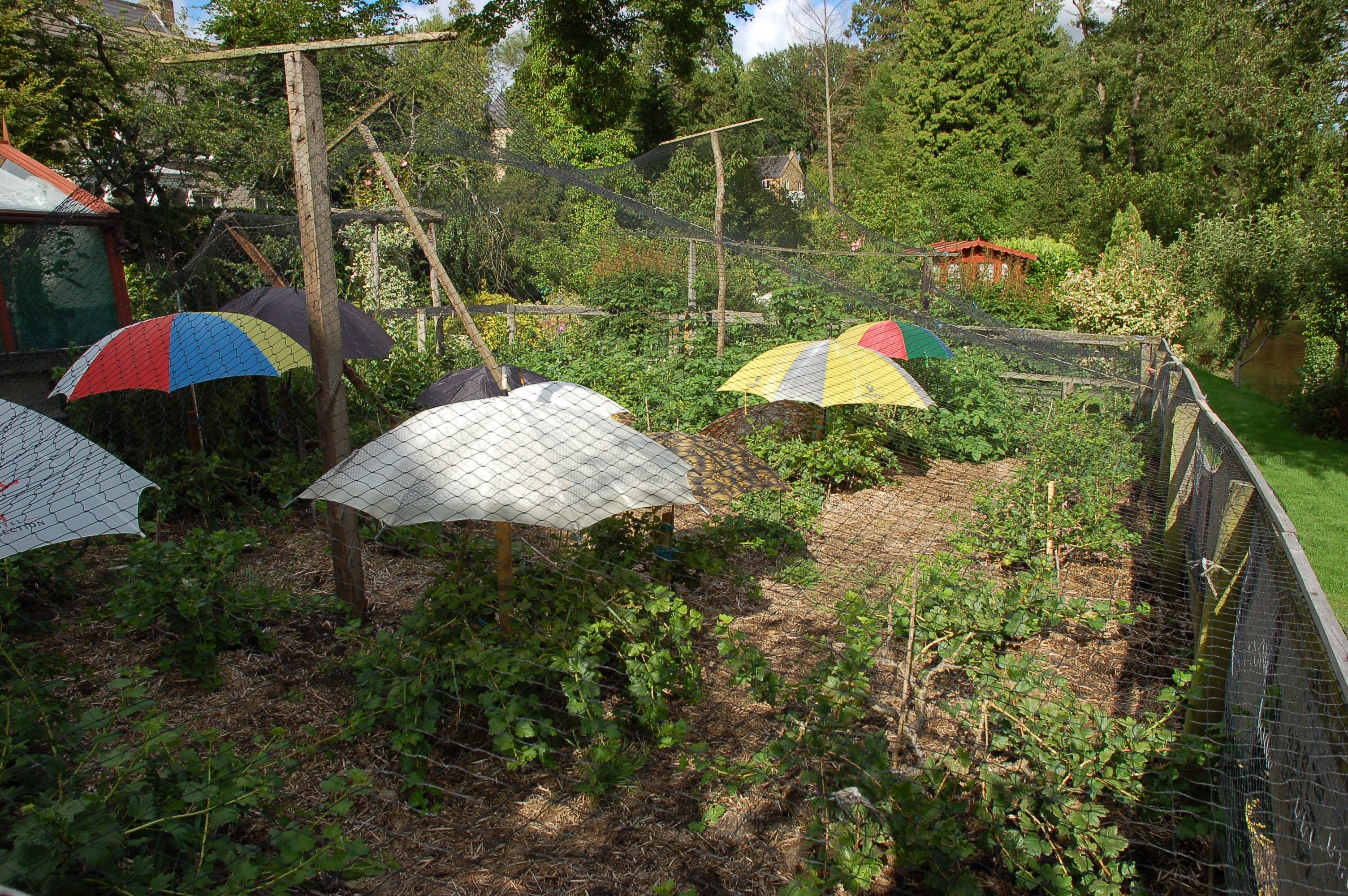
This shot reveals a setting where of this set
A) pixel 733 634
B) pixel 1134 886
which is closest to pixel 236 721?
pixel 733 634

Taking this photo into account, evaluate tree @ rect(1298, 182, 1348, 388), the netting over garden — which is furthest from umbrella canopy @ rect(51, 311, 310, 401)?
tree @ rect(1298, 182, 1348, 388)

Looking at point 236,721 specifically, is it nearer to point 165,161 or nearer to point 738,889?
point 738,889

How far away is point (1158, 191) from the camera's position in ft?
60.6

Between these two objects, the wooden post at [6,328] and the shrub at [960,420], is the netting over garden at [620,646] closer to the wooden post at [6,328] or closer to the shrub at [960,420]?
the shrub at [960,420]

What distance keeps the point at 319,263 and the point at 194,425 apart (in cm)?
255

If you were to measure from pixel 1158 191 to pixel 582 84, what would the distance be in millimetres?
13659

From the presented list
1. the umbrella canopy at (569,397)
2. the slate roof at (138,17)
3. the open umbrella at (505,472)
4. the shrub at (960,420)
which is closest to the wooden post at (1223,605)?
the open umbrella at (505,472)

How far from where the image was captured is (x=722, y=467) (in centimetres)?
397

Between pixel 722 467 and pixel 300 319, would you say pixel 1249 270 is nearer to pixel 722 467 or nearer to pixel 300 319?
pixel 722 467

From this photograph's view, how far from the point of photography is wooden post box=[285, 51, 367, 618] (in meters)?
3.15

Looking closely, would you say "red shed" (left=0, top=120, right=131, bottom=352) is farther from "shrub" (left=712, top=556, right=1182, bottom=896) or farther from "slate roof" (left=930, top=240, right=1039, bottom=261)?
"slate roof" (left=930, top=240, right=1039, bottom=261)

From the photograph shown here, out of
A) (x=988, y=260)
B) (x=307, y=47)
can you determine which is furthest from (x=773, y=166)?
(x=307, y=47)

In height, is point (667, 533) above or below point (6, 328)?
below

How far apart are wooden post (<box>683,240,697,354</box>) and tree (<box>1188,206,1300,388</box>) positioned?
811cm
